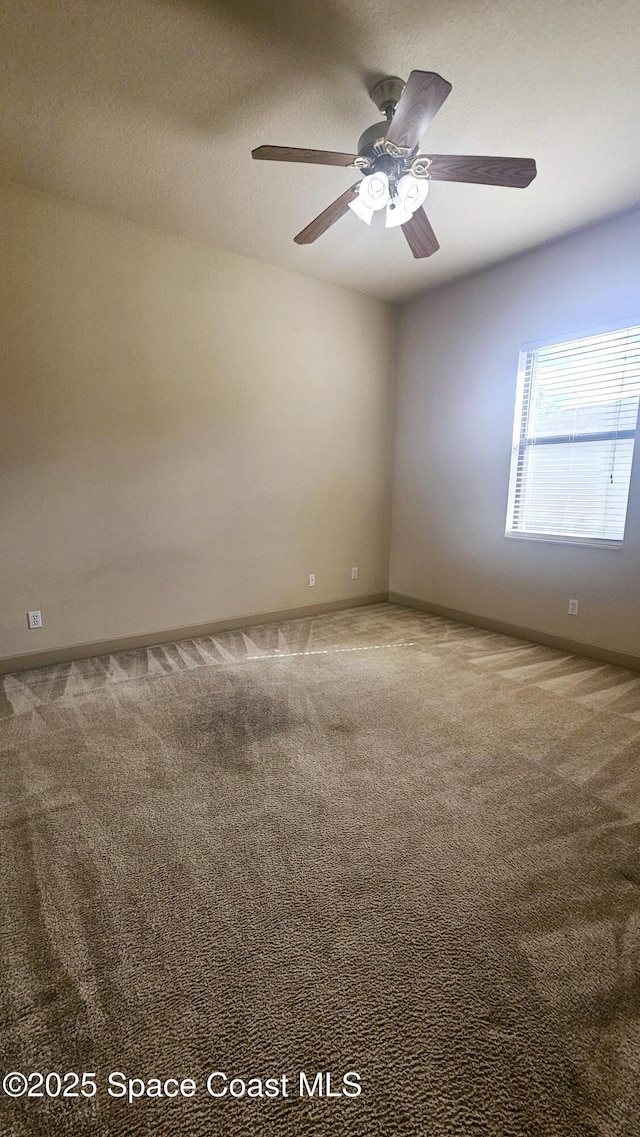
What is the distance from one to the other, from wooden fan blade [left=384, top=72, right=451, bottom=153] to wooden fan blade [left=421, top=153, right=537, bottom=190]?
0.47ft

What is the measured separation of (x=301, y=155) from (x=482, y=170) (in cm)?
75

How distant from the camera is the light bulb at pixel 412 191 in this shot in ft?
6.38

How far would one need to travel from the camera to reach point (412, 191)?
1.97 meters

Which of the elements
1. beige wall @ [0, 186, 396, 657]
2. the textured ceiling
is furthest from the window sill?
the textured ceiling

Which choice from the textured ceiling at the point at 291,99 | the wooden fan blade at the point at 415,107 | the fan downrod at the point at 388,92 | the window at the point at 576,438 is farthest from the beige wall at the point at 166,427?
the wooden fan blade at the point at 415,107

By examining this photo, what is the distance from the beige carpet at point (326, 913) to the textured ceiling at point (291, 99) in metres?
2.90

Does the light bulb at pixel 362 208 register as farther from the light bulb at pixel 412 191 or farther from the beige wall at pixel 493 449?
the beige wall at pixel 493 449

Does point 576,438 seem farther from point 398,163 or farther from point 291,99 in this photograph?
point 291,99

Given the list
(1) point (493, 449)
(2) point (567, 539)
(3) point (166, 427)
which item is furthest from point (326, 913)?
(1) point (493, 449)

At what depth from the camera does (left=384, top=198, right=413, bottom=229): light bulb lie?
6.77 feet

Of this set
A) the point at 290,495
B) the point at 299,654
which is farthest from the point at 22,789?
the point at 290,495

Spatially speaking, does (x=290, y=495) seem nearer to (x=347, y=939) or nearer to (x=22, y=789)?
(x=22, y=789)

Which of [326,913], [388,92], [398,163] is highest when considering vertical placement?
[388,92]

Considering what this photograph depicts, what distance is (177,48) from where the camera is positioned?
176 centimetres
